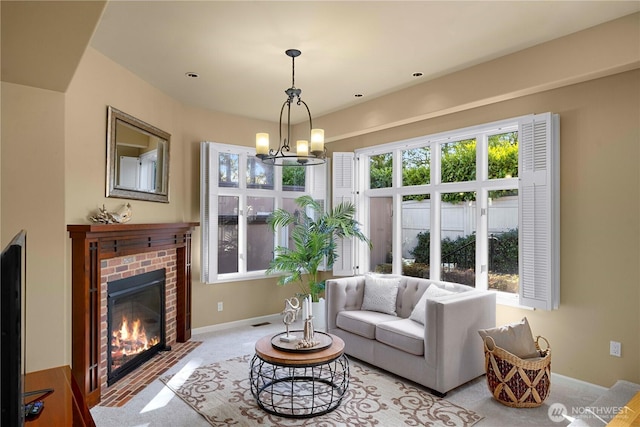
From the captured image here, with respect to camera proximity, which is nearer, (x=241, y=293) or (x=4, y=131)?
(x=4, y=131)

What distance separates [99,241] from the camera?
314 centimetres

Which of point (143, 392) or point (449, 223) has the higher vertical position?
point (449, 223)

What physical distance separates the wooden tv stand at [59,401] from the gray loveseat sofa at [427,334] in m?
2.47

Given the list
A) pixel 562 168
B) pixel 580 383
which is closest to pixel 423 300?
pixel 580 383

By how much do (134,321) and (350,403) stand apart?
2.30 metres

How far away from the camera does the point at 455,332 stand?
3.25m

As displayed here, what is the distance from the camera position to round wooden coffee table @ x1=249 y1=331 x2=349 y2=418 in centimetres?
284

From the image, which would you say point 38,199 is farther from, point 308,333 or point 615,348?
point 615,348

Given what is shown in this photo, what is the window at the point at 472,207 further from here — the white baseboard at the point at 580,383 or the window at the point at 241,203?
the window at the point at 241,203

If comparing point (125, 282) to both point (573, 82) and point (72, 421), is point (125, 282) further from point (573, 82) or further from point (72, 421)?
point (573, 82)

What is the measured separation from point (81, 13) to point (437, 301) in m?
2.99

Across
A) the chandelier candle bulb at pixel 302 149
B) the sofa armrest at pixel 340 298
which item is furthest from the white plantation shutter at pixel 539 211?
the chandelier candle bulb at pixel 302 149

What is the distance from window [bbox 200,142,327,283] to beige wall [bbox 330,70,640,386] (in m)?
2.94

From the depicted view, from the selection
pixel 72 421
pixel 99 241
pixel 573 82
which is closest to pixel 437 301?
pixel 573 82
